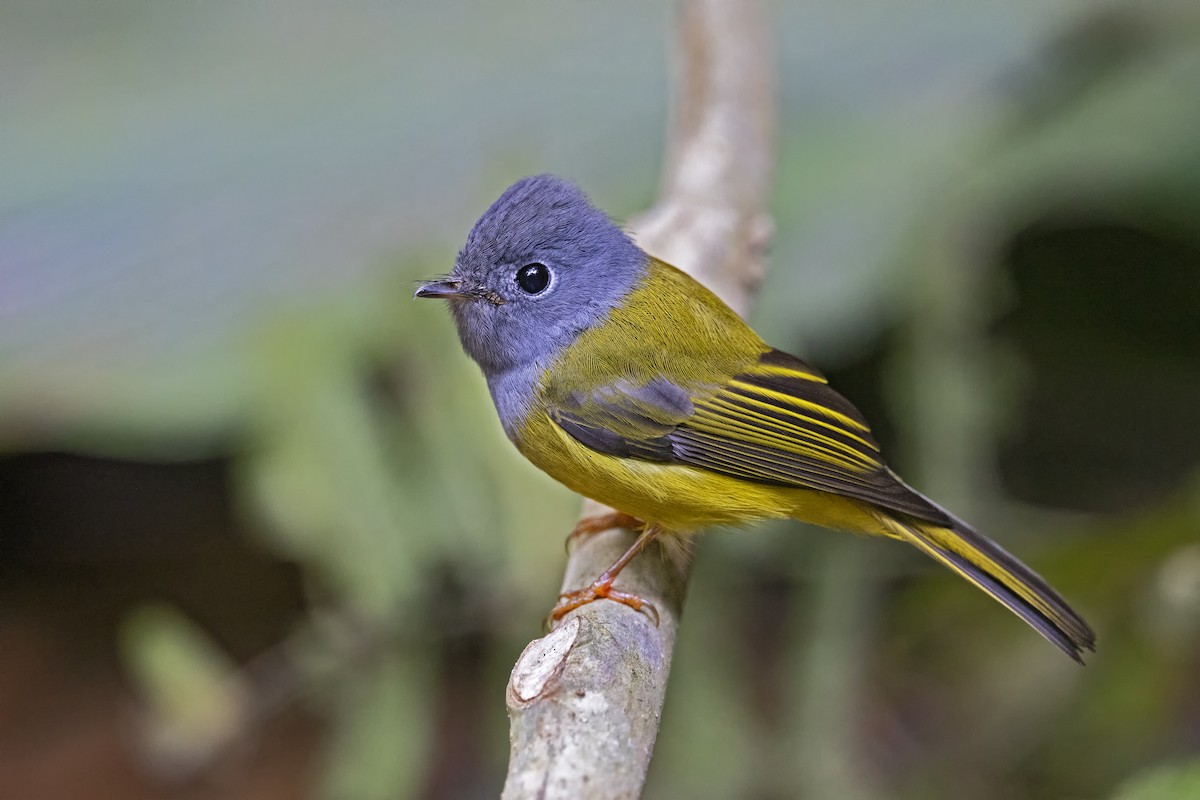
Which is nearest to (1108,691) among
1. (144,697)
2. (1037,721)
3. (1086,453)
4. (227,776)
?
(1037,721)

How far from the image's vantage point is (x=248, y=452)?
3.30m

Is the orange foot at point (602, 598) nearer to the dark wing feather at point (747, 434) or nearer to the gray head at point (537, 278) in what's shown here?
the dark wing feather at point (747, 434)

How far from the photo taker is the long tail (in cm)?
221

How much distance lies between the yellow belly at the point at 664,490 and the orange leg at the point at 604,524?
158mm

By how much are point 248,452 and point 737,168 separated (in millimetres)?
1600

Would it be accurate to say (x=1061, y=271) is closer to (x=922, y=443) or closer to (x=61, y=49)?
(x=922, y=443)

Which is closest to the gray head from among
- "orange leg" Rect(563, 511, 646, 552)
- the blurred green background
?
"orange leg" Rect(563, 511, 646, 552)

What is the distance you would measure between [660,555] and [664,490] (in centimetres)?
14

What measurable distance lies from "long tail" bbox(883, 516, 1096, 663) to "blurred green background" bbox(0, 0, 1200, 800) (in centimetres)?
47

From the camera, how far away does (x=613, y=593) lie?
1975mm

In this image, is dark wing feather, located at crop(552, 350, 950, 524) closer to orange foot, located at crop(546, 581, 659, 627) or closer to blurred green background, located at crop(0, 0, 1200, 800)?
orange foot, located at crop(546, 581, 659, 627)

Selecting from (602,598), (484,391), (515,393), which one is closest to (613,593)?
(602,598)

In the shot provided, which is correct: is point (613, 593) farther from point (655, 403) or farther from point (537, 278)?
point (537, 278)

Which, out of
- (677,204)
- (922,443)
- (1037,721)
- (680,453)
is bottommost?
(1037,721)
